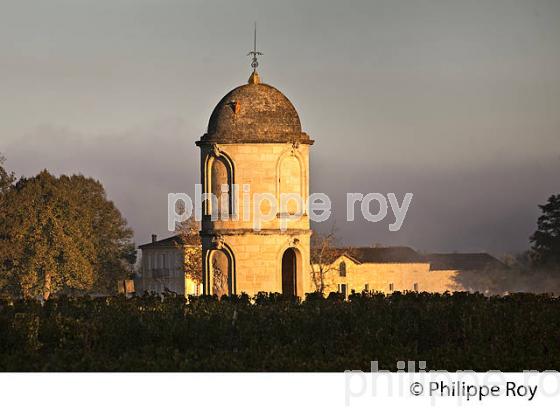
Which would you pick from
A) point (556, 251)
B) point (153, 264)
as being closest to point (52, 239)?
point (556, 251)

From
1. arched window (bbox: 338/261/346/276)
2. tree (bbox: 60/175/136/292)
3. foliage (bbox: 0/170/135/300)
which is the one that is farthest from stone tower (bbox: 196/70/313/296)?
arched window (bbox: 338/261/346/276)

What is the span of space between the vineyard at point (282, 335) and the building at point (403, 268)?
74701mm

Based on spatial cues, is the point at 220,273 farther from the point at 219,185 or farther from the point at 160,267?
the point at 160,267

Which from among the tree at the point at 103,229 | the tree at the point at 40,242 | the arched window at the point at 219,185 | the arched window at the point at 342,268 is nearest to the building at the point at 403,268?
the arched window at the point at 342,268

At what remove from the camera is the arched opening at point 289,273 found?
34.6 m

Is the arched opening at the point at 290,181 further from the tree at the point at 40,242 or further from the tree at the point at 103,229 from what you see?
the tree at the point at 103,229

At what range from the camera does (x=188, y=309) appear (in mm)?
28812

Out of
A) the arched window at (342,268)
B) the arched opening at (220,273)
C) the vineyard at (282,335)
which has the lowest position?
the vineyard at (282,335)

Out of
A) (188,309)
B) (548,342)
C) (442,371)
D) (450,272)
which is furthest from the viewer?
(450,272)

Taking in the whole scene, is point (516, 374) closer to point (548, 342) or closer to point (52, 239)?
point (548, 342)

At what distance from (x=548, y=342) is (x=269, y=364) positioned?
5426 millimetres

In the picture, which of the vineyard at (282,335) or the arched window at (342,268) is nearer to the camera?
the vineyard at (282,335)

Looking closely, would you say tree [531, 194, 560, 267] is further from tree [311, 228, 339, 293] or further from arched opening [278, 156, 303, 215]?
arched opening [278, 156, 303, 215]
